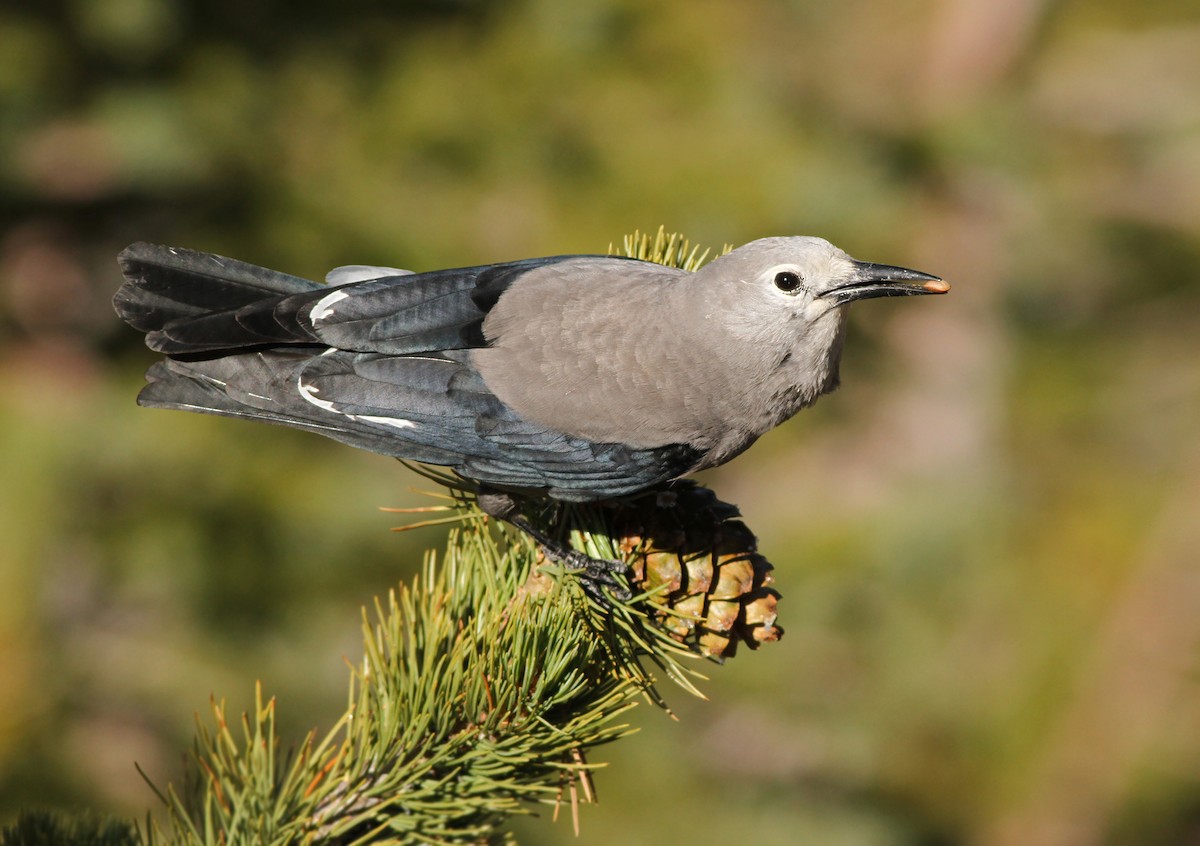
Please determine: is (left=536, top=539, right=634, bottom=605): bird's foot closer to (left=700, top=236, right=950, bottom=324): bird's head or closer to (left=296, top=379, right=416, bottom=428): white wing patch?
(left=296, top=379, right=416, bottom=428): white wing patch

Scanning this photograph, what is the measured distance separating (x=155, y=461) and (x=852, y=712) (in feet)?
10.0

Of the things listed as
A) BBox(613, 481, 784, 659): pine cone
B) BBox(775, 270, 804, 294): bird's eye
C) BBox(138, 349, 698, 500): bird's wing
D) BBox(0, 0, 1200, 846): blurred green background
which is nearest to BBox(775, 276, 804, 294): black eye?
BBox(775, 270, 804, 294): bird's eye

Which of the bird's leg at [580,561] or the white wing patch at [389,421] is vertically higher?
the white wing patch at [389,421]

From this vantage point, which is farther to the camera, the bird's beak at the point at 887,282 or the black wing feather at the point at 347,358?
the black wing feather at the point at 347,358

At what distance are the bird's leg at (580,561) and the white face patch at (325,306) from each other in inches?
22.5

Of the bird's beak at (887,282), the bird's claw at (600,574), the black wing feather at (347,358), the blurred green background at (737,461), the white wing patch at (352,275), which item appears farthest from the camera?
the blurred green background at (737,461)

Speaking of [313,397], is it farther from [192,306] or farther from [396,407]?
[192,306]

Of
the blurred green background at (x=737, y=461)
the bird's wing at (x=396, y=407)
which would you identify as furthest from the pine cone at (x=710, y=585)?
the blurred green background at (x=737, y=461)

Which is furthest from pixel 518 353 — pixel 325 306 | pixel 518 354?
pixel 325 306

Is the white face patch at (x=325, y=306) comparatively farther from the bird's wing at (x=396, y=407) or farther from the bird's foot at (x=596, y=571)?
the bird's foot at (x=596, y=571)

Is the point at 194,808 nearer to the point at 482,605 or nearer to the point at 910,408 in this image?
the point at 482,605

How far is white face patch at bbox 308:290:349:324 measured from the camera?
228 centimetres

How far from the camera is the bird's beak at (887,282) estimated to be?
2092mm

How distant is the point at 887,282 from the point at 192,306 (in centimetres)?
146
